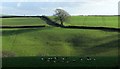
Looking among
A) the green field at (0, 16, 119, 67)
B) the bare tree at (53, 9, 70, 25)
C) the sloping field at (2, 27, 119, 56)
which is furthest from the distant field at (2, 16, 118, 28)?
the sloping field at (2, 27, 119, 56)

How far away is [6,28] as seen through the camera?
8894cm

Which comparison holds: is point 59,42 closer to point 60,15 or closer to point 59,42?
point 59,42

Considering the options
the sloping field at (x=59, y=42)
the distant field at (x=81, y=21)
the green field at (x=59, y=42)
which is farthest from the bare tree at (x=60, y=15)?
the sloping field at (x=59, y=42)

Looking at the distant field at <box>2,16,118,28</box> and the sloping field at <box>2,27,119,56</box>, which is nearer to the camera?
the sloping field at <box>2,27,119,56</box>

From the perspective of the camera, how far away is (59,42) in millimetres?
74750

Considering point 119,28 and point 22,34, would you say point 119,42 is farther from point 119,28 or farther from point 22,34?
point 22,34

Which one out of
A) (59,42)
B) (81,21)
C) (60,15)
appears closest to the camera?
(59,42)

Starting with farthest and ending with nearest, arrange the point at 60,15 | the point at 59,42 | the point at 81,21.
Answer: the point at 81,21 < the point at 60,15 < the point at 59,42

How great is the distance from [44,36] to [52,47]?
817cm

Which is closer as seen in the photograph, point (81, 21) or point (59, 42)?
point (59, 42)

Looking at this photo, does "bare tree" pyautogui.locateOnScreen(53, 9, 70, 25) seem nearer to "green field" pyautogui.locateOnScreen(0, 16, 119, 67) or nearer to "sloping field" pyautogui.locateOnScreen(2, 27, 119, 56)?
"green field" pyautogui.locateOnScreen(0, 16, 119, 67)

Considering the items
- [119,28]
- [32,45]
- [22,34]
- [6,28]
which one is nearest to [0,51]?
[32,45]

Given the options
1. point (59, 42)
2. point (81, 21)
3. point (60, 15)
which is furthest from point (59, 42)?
point (81, 21)

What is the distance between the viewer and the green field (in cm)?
6812
